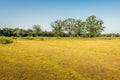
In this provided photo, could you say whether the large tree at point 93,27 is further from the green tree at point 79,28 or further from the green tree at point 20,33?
the green tree at point 20,33

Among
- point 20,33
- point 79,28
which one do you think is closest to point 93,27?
point 79,28

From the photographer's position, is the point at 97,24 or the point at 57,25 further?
the point at 57,25

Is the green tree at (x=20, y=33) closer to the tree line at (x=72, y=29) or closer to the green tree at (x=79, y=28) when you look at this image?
the tree line at (x=72, y=29)

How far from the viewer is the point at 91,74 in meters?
8.89

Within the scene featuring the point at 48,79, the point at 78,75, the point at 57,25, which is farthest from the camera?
the point at 57,25

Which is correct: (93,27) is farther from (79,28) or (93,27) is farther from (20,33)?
(20,33)

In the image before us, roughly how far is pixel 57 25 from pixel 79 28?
12.7 m

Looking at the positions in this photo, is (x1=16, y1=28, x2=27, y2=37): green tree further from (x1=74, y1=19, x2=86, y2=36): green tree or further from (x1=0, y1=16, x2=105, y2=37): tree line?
(x1=74, y1=19, x2=86, y2=36): green tree

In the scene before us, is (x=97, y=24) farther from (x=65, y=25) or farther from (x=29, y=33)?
(x=29, y=33)

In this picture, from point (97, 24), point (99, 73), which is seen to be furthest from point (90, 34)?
point (99, 73)

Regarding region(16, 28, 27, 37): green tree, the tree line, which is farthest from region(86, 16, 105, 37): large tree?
region(16, 28, 27, 37): green tree

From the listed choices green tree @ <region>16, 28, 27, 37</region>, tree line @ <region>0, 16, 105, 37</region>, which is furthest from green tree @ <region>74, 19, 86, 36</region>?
green tree @ <region>16, 28, 27, 37</region>

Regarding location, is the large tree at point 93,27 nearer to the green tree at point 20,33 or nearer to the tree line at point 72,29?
the tree line at point 72,29

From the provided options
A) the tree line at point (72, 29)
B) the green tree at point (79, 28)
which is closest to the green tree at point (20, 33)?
the tree line at point (72, 29)
